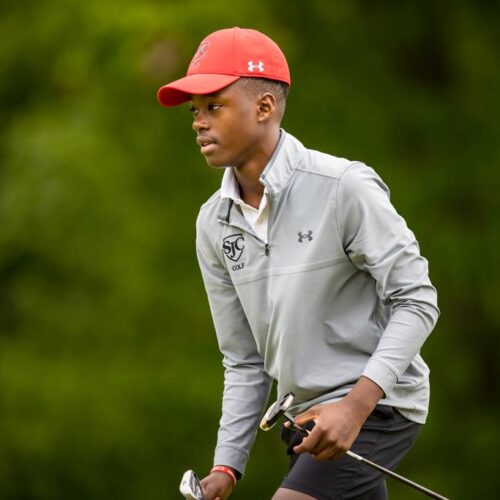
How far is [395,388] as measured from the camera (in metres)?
3.76

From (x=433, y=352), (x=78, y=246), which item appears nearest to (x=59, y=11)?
(x=78, y=246)

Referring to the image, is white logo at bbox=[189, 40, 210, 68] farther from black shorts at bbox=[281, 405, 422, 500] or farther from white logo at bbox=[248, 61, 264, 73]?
black shorts at bbox=[281, 405, 422, 500]

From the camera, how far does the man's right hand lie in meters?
3.90

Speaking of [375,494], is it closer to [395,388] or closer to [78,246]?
[395,388]

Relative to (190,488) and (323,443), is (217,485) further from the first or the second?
(323,443)

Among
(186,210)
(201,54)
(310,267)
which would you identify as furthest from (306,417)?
(186,210)

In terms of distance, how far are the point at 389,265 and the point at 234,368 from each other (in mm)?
677

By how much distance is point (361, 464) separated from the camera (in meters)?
3.72

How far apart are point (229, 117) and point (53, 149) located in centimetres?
429

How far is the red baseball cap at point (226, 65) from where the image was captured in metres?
3.76

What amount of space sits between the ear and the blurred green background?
382cm

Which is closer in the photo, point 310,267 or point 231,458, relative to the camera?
point 310,267

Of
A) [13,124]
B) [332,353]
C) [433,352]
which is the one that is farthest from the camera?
[13,124]

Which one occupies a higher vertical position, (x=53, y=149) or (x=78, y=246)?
(x=53, y=149)
